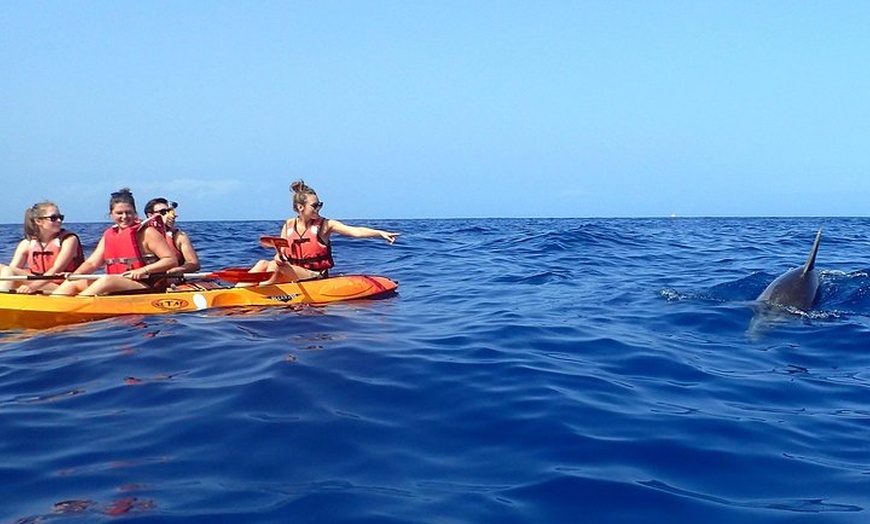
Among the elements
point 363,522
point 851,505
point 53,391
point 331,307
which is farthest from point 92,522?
point 331,307

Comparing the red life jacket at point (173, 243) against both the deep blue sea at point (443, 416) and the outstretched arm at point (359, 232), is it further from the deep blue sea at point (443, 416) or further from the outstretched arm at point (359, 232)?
the outstretched arm at point (359, 232)

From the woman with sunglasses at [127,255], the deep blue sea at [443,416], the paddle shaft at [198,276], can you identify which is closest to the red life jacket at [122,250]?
the woman with sunglasses at [127,255]

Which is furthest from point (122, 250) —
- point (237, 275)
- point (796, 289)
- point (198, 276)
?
point (796, 289)

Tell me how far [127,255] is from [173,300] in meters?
1.00

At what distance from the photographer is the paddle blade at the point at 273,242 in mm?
11584

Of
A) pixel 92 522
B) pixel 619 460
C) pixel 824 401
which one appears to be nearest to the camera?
pixel 92 522

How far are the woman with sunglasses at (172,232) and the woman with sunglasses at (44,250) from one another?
1068mm

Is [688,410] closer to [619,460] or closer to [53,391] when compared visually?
[619,460]

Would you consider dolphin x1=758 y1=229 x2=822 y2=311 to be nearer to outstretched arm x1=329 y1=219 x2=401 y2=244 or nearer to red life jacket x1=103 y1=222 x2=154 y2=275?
outstretched arm x1=329 y1=219 x2=401 y2=244

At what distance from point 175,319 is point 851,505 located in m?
7.70

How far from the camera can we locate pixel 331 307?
10820 millimetres

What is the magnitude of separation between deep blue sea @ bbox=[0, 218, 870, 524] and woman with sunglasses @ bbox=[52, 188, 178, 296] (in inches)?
38.1

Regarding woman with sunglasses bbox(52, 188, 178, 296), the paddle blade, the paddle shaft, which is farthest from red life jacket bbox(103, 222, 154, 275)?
the paddle blade

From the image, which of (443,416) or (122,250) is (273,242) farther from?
(443,416)
